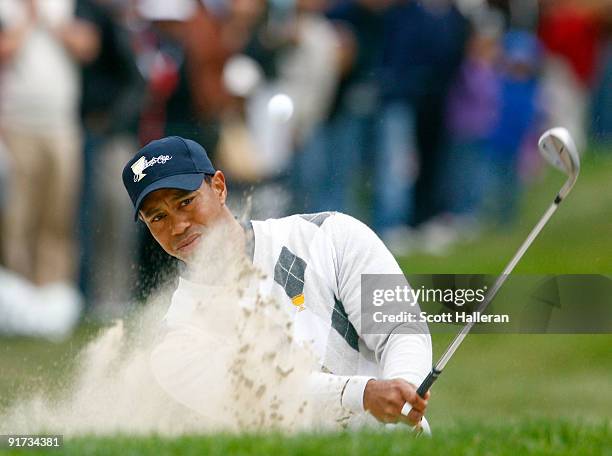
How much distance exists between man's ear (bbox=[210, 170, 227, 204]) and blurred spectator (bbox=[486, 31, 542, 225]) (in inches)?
66.6

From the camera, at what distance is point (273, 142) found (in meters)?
7.56

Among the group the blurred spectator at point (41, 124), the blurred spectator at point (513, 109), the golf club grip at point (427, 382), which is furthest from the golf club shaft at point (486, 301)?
the blurred spectator at point (41, 124)

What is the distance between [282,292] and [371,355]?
488 millimetres

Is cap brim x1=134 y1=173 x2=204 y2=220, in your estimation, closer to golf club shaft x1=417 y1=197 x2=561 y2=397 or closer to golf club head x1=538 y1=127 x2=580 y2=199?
golf club shaft x1=417 y1=197 x2=561 y2=397

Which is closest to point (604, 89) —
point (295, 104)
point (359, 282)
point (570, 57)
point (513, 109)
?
point (570, 57)

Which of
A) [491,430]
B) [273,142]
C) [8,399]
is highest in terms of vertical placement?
[273,142]

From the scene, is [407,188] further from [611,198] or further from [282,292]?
[282,292]

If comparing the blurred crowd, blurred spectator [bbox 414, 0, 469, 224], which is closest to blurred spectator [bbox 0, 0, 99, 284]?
the blurred crowd

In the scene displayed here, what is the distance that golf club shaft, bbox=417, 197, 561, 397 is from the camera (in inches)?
239

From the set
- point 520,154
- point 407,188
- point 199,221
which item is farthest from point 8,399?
point 520,154

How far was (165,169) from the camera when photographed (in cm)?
646

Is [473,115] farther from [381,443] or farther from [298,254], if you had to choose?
[381,443]

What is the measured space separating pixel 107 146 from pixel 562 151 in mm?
2592

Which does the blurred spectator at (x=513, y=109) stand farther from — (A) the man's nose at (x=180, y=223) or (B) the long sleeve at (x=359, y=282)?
(A) the man's nose at (x=180, y=223)
